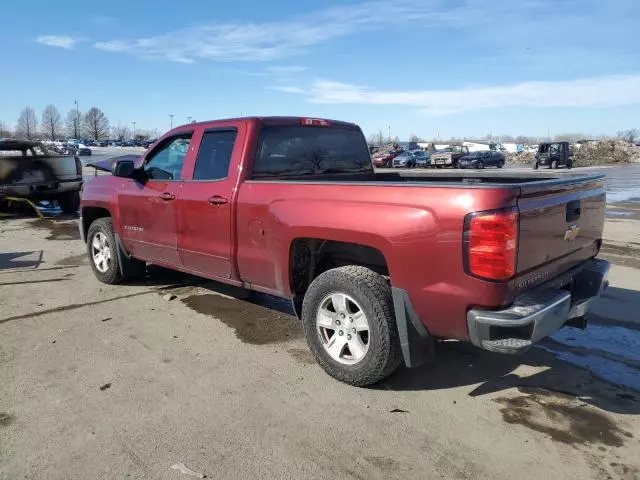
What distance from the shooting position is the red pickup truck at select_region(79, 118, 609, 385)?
3.12 m

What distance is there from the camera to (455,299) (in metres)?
3.19

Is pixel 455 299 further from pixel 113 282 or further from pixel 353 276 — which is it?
pixel 113 282

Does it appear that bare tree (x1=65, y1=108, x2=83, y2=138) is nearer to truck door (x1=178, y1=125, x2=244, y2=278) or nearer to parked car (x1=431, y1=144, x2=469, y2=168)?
parked car (x1=431, y1=144, x2=469, y2=168)

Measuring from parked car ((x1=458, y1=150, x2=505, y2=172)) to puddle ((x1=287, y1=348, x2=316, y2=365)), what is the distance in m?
40.4

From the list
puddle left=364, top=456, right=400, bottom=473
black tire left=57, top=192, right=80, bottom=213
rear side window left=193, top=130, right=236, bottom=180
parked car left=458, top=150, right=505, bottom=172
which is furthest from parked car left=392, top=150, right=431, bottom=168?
puddle left=364, top=456, right=400, bottom=473

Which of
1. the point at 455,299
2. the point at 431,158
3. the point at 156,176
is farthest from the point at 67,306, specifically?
the point at 431,158

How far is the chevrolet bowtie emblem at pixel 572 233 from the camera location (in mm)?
3668

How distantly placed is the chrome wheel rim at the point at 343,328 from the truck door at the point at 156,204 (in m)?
→ 2.05

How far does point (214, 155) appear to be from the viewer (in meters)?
4.94

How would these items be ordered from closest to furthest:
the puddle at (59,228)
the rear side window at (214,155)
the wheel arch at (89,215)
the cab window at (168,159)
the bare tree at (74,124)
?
1. the rear side window at (214,155)
2. the cab window at (168,159)
3. the wheel arch at (89,215)
4. the puddle at (59,228)
5. the bare tree at (74,124)

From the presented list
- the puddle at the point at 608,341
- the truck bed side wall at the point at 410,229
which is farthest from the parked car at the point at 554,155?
the truck bed side wall at the point at 410,229

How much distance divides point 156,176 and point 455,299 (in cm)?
362

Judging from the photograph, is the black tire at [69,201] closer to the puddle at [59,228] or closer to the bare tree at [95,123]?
the puddle at [59,228]

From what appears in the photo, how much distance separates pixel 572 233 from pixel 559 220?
0.30 meters
